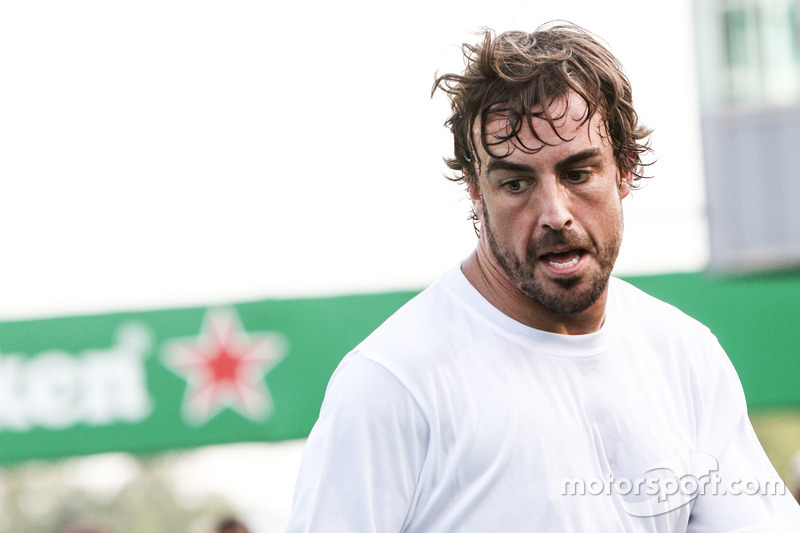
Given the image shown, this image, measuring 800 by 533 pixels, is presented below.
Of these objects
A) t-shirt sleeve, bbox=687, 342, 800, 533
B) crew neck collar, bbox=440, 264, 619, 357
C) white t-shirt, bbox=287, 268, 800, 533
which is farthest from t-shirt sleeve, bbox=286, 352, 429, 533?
t-shirt sleeve, bbox=687, 342, 800, 533

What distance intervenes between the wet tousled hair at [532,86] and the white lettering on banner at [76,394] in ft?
12.7

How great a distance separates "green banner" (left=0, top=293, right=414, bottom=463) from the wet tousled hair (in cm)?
359

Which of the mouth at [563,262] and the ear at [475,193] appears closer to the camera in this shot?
the mouth at [563,262]

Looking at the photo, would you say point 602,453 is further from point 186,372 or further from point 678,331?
point 186,372

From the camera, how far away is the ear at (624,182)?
266 centimetres

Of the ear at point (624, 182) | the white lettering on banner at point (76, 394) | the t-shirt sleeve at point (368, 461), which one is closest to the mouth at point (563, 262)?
the ear at point (624, 182)

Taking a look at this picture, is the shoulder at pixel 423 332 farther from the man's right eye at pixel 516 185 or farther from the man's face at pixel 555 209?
the man's right eye at pixel 516 185

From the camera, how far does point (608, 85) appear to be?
8.52 ft

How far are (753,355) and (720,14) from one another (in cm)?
372

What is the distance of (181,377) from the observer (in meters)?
6.21

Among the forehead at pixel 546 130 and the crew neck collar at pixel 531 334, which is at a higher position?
the forehead at pixel 546 130

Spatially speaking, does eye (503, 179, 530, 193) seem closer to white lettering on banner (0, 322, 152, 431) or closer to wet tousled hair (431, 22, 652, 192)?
wet tousled hair (431, 22, 652, 192)

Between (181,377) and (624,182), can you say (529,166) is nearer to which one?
(624,182)

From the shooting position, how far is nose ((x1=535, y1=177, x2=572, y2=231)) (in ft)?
7.81
